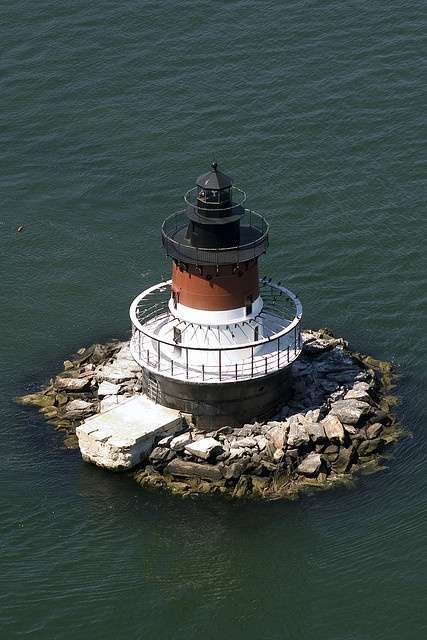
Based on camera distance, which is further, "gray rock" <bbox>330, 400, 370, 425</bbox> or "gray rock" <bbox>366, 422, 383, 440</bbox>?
"gray rock" <bbox>366, 422, 383, 440</bbox>

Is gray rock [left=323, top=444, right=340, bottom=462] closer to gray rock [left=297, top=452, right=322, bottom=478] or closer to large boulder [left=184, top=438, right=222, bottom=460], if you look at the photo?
gray rock [left=297, top=452, right=322, bottom=478]

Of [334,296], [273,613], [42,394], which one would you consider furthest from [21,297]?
[273,613]

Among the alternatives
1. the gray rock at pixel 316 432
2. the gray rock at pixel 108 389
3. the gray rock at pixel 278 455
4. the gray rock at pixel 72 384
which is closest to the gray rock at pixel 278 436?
the gray rock at pixel 278 455

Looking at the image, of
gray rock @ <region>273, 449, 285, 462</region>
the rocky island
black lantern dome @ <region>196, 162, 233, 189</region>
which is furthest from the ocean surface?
black lantern dome @ <region>196, 162, 233, 189</region>

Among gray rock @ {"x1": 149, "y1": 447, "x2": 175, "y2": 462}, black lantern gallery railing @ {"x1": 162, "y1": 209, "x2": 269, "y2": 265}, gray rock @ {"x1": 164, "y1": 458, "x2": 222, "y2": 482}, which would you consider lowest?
gray rock @ {"x1": 164, "y1": 458, "x2": 222, "y2": 482}

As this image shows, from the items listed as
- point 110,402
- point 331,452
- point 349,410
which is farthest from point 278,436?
point 110,402
